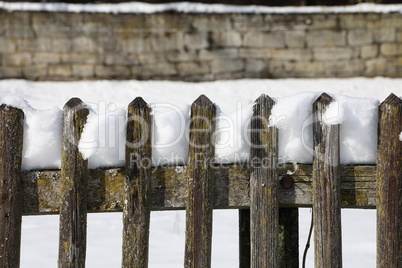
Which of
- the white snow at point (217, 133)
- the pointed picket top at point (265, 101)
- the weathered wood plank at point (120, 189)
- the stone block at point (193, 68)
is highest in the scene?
the stone block at point (193, 68)

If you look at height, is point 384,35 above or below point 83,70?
A: above

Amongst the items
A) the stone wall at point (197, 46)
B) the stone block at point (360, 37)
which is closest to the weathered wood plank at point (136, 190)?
the stone wall at point (197, 46)

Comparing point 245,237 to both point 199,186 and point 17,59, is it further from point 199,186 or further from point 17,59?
point 17,59

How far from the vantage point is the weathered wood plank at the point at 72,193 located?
177cm

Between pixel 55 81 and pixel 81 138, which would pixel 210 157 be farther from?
pixel 55 81

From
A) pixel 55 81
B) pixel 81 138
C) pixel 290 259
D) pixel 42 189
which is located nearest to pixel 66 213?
pixel 42 189

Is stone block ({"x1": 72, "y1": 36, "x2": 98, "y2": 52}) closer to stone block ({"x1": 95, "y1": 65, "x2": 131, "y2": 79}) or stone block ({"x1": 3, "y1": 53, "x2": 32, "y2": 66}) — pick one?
stone block ({"x1": 95, "y1": 65, "x2": 131, "y2": 79})

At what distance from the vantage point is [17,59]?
26.9 feet

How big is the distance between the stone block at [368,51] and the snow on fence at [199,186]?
6.92 m

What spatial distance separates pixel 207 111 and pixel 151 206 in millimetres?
363

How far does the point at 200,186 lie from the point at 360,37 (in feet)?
23.6

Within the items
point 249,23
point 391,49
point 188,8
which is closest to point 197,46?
point 188,8

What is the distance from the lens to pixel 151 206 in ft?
5.90

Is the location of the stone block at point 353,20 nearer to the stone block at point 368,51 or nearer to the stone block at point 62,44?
the stone block at point 368,51
